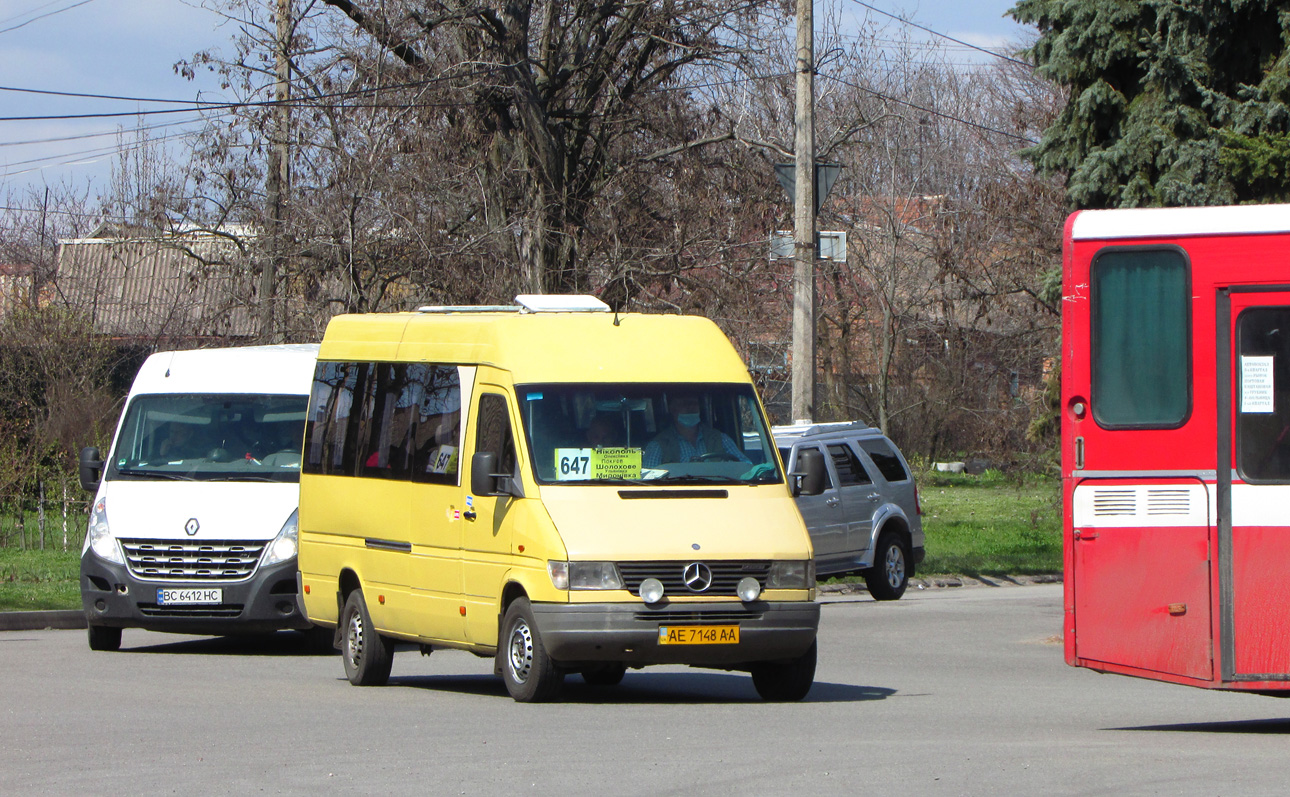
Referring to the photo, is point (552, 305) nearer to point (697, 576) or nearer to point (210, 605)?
point (697, 576)

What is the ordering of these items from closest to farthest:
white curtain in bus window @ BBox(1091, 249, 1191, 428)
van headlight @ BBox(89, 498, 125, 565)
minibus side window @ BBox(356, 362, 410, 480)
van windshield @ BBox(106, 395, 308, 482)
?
white curtain in bus window @ BBox(1091, 249, 1191, 428), minibus side window @ BBox(356, 362, 410, 480), van headlight @ BBox(89, 498, 125, 565), van windshield @ BBox(106, 395, 308, 482)

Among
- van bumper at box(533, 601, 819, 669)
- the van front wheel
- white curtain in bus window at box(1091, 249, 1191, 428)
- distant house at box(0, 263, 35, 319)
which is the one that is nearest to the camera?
white curtain in bus window at box(1091, 249, 1191, 428)

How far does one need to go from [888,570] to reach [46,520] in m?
13.7

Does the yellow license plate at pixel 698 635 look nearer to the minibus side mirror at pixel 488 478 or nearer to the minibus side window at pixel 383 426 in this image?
the minibus side mirror at pixel 488 478

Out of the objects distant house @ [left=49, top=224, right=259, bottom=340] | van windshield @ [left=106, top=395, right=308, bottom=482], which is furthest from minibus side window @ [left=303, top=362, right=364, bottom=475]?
distant house @ [left=49, top=224, right=259, bottom=340]

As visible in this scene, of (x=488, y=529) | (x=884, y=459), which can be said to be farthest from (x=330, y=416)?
(x=884, y=459)

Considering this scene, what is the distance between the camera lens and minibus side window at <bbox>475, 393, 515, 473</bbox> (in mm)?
10844

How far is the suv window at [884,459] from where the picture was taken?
21781 mm

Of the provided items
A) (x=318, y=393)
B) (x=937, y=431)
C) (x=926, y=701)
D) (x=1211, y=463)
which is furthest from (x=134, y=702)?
(x=937, y=431)

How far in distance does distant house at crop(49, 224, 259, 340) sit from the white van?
28.2 feet

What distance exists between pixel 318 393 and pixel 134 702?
10.7 feet

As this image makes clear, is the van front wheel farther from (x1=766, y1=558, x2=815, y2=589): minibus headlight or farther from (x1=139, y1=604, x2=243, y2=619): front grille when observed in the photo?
(x1=139, y1=604, x2=243, y2=619): front grille

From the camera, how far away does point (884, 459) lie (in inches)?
866

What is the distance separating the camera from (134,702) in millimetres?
10898
